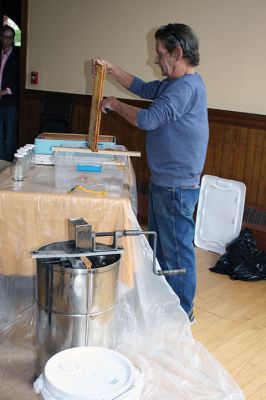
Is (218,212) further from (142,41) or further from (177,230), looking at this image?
(142,41)

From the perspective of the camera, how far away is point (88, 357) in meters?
1.57

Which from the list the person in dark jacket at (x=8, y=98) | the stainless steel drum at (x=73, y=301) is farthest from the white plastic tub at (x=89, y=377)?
the person in dark jacket at (x=8, y=98)

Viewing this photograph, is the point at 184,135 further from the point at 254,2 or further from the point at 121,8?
the point at 121,8

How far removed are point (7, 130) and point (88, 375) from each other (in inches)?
163

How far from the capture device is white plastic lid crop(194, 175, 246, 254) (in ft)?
12.3

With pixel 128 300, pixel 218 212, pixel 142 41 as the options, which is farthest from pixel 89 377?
pixel 142 41

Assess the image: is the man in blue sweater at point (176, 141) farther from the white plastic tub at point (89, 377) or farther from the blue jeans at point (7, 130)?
the blue jeans at point (7, 130)

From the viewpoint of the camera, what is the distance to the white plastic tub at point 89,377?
4.59ft

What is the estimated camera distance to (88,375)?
148 centimetres

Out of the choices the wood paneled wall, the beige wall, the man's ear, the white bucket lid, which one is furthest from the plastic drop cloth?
the beige wall

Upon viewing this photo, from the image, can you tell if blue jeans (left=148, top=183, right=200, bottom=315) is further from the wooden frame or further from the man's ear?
the man's ear

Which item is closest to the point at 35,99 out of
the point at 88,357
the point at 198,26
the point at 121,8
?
the point at 121,8

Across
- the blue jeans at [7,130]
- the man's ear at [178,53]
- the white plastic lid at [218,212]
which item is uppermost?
the man's ear at [178,53]

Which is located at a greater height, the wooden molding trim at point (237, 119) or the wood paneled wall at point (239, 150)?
the wooden molding trim at point (237, 119)
